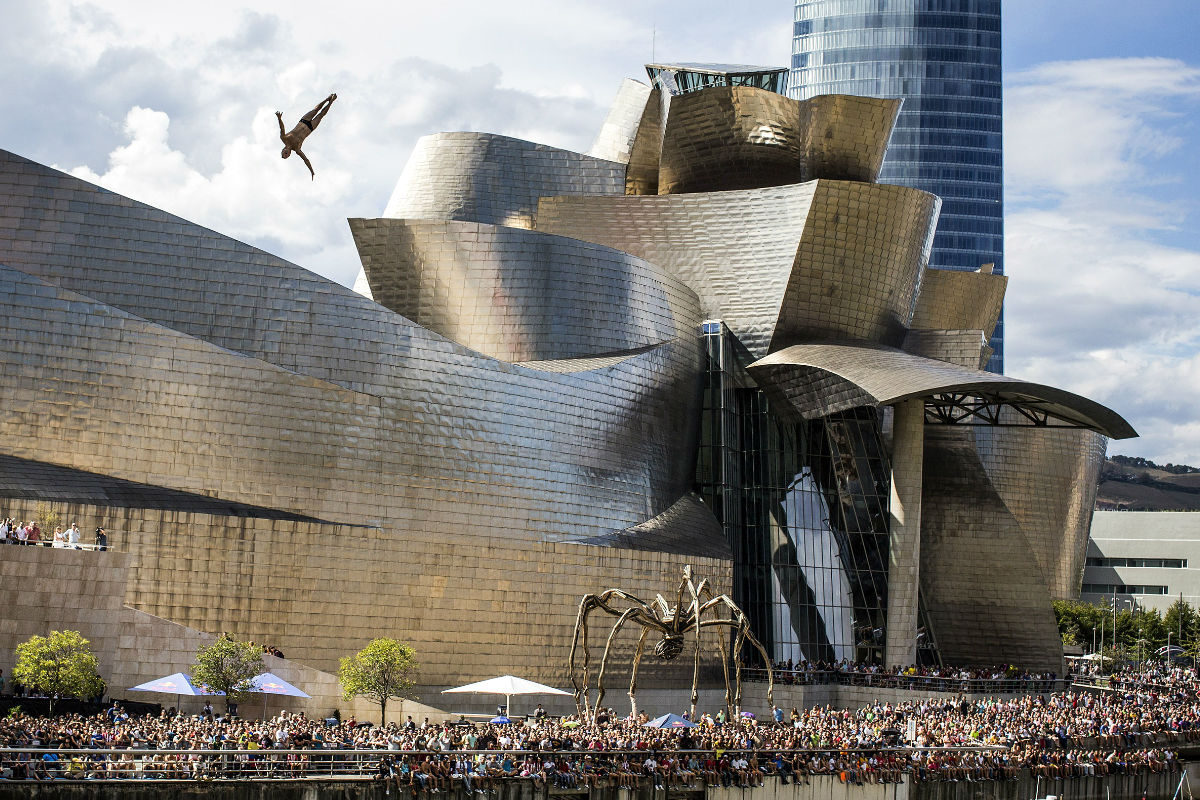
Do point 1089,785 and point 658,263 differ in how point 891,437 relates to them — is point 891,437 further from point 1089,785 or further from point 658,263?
point 1089,785

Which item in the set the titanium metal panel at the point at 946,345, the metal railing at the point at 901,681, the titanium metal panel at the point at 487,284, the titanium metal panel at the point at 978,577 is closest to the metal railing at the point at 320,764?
the metal railing at the point at 901,681

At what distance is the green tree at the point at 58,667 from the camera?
26859 millimetres

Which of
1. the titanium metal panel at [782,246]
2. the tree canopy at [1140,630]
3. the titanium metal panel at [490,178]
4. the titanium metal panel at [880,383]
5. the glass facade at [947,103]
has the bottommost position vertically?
the tree canopy at [1140,630]

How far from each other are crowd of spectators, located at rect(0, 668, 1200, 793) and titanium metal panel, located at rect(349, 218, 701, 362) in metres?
13.9

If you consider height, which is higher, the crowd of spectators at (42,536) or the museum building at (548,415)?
the museum building at (548,415)

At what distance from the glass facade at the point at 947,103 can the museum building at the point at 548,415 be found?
235ft

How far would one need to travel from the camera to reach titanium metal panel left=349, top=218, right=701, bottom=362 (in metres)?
41.2

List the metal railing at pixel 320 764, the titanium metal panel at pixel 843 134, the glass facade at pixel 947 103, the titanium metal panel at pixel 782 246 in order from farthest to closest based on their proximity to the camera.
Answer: the glass facade at pixel 947 103 < the titanium metal panel at pixel 843 134 < the titanium metal panel at pixel 782 246 < the metal railing at pixel 320 764

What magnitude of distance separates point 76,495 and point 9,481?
4.83 feet

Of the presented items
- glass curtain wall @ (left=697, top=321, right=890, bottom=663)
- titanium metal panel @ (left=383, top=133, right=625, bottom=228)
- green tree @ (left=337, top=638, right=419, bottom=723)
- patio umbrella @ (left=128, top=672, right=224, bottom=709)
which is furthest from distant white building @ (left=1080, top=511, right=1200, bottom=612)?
patio umbrella @ (left=128, top=672, right=224, bottom=709)

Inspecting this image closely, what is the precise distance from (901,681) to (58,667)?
25.2m

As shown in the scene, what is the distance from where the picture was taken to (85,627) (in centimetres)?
2950

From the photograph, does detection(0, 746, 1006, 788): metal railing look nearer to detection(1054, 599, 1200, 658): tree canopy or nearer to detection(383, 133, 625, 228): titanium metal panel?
detection(383, 133, 625, 228): titanium metal panel

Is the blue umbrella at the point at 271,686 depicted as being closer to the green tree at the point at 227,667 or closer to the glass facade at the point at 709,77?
the green tree at the point at 227,667
